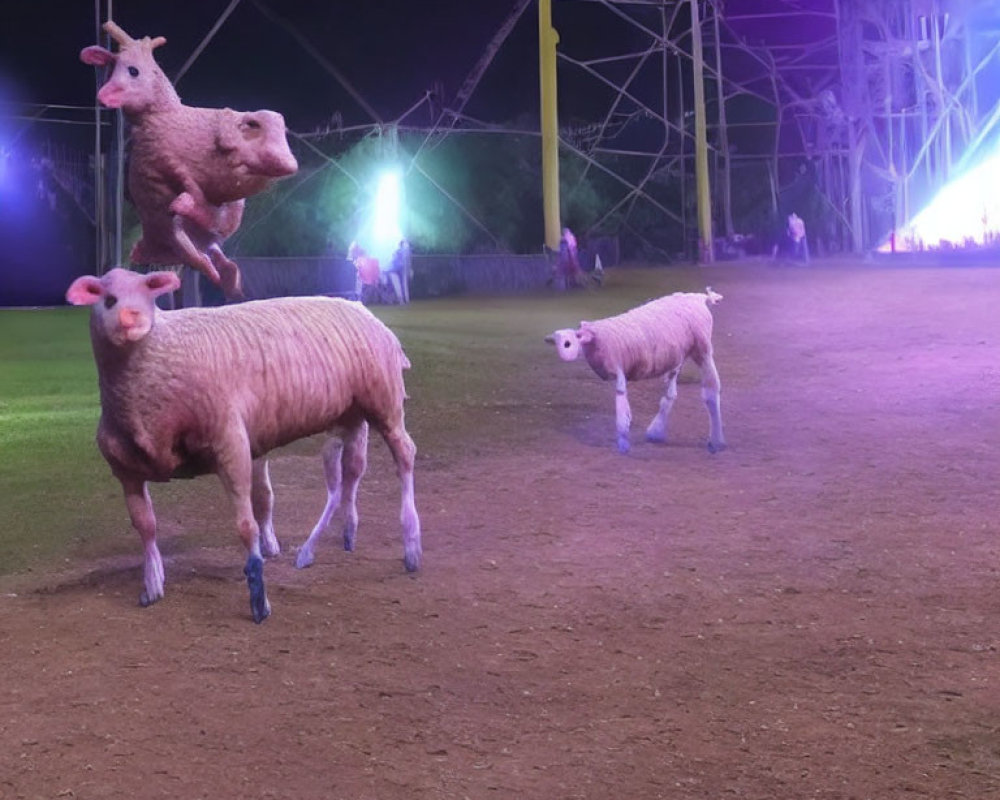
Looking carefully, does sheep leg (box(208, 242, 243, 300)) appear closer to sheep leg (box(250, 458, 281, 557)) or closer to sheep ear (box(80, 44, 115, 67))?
sheep ear (box(80, 44, 115, 67))

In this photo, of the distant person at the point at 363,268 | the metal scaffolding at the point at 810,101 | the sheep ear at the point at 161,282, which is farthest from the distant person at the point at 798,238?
the sheep ear at the point at 161,282

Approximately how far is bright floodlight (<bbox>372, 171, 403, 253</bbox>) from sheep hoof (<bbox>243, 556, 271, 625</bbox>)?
1870 centimetres

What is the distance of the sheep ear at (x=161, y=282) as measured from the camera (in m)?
5.29

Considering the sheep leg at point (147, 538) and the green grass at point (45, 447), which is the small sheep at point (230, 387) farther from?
the green grass at point (45, 447)

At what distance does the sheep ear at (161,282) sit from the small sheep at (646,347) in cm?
494

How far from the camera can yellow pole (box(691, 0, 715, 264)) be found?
1194 inches

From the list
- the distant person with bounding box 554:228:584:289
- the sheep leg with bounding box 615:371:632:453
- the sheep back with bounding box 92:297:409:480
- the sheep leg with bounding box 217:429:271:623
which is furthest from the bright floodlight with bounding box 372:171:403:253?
the sheep leg with bounding box 217:429:271:623

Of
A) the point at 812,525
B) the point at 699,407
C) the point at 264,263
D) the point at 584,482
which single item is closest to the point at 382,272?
the point at 264,263

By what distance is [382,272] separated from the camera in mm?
23422

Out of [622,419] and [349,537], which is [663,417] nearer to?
[622,419]

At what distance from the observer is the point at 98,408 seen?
38.6 feet

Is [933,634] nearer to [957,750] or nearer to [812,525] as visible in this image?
[957,750]

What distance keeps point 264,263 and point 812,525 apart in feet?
51.6

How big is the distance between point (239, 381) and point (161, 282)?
638mm
